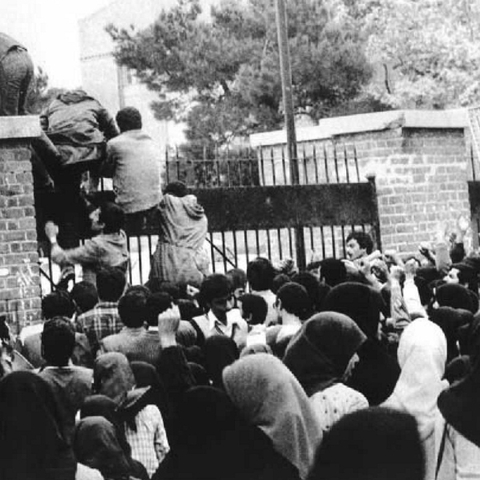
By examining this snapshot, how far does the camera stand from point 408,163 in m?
17.8

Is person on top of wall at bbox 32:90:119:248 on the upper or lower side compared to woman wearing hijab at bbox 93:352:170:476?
upper

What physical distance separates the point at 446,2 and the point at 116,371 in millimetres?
27955

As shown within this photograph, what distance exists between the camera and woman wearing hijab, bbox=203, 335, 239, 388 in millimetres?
7449

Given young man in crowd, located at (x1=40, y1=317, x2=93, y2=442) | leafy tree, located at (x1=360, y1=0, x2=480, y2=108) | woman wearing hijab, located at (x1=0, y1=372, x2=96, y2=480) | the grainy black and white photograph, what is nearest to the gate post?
the grainy black and white photograph

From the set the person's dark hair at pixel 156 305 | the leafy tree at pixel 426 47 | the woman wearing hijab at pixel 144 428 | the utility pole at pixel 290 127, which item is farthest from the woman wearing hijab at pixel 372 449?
the leafy tree at pixel 426 47

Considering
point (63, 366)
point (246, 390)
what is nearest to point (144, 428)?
point (63, 366)

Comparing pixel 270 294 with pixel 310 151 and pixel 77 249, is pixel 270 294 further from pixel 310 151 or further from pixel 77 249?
pixel 310 151

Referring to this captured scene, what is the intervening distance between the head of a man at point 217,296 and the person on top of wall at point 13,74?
3766 mm

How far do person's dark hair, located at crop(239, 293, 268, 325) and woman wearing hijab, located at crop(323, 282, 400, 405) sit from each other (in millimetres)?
1634

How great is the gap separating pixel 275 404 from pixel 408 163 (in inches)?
494

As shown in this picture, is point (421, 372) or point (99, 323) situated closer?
point (421, 372)

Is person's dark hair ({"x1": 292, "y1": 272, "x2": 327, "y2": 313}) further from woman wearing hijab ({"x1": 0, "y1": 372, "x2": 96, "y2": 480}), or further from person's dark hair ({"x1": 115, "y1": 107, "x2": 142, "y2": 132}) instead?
person's dark hair ({"x1": 115, "y1": 107, "x2": 142, "y2": 132})

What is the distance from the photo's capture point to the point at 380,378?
22.8ft

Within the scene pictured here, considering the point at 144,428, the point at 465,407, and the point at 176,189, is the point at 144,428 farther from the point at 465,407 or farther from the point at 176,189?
the point at 176,189
